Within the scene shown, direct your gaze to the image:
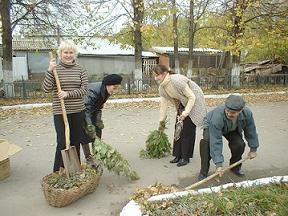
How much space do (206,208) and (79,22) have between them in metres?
13.6

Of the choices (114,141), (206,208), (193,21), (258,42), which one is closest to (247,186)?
(206,208)

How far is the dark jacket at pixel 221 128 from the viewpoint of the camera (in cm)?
407

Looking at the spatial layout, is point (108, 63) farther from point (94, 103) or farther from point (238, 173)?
point (238, 173)

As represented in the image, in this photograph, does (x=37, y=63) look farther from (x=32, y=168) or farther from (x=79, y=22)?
(x=32, y=168)

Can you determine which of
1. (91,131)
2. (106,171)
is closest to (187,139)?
(106,171)

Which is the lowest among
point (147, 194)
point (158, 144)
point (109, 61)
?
point (147, 194)

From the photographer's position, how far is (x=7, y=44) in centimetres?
1357

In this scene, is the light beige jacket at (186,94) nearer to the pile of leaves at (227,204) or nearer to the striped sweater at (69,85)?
→ the striped sweater at (69,85)

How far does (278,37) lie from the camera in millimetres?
15328

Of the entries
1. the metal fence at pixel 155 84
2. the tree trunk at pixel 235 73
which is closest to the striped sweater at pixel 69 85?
the metal fence at pixel 155 84

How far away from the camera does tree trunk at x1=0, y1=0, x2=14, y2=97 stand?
1330cm

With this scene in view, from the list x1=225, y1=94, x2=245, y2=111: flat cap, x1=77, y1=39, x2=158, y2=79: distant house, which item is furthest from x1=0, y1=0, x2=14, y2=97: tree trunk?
x1=225, y1=94, x2=245, y2=111: flat cap

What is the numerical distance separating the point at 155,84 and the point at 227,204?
11.9 m

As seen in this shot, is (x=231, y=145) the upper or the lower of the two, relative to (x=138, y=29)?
lower
